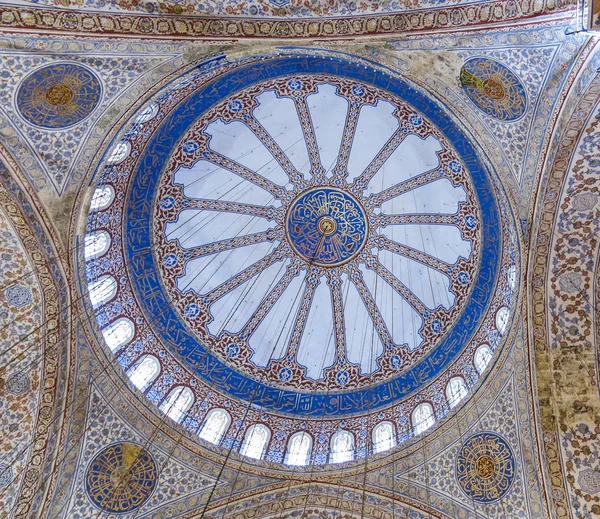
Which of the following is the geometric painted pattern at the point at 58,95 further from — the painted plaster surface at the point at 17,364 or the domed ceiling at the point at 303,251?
the painted plaster surface at the point at 17,364

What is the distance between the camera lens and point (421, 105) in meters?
9.15

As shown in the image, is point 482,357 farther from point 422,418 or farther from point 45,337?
point 45,337

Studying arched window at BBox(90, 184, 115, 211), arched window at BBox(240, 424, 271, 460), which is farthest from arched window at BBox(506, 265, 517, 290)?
arched window at BBox(90, 184, 115, 211)

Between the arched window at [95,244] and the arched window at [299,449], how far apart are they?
4365 millimetres

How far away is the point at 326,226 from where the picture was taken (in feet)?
37.5

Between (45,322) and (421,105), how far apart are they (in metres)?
6.31

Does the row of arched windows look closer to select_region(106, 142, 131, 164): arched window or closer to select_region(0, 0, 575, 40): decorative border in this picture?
select_region(106, 142, 131, 164): arched window

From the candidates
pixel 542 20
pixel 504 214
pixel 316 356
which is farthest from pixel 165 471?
pixel 542 20

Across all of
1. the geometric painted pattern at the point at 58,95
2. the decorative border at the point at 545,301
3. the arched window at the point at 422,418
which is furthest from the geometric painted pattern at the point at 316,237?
the geometric painted pattern at the point at 58,95

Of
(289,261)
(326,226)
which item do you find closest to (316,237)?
(326,226)

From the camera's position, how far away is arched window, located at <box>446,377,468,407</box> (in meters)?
9.28

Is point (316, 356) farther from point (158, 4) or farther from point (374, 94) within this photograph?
point (158, 4)

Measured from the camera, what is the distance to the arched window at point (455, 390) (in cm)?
928

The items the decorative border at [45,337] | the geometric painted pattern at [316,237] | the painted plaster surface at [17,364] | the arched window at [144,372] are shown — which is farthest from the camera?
the geometric painted pattern at [316,237]
